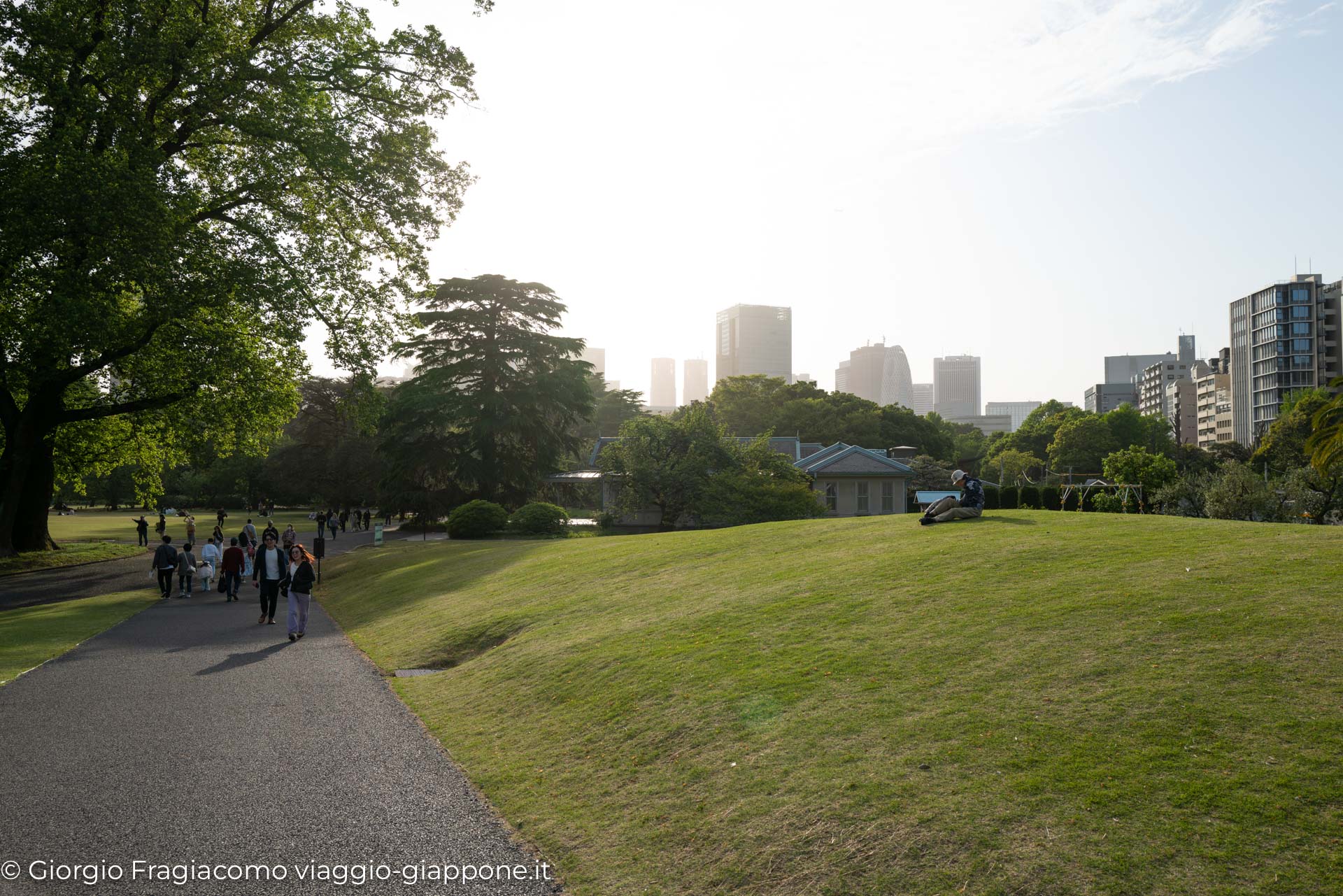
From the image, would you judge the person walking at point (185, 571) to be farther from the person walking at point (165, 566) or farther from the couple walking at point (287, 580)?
the couple walking at point (287, 580)

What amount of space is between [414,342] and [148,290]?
2661 cm

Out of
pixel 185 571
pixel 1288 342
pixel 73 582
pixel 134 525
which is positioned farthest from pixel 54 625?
pixel 1288 342

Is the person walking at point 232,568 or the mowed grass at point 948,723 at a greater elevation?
the mowed grass at point 948,723

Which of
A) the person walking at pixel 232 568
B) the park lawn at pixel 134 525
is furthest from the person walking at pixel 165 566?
the park lawn at pixel 134 525

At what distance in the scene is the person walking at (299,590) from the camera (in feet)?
55.7

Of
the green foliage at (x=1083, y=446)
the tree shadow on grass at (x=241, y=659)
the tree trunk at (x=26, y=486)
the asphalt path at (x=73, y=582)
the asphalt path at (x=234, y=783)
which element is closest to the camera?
the asphalt path at (x=234, y=783)

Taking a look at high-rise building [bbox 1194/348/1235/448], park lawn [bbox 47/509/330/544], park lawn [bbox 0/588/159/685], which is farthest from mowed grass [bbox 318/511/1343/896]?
high-rise building [bbox 1194/348/1235/448]

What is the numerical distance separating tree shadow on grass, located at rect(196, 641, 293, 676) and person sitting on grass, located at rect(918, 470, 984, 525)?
12884mm

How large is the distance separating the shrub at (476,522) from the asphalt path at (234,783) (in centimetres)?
2882

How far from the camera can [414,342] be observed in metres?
52.8

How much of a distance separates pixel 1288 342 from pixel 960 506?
143529 millimetres

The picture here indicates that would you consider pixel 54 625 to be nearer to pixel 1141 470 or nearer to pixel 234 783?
pixel 234 783

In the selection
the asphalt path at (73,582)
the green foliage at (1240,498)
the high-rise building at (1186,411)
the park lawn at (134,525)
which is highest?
the high-rise building at (1186,411)

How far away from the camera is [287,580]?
2005cm
